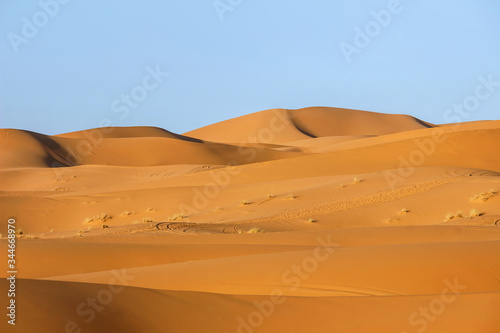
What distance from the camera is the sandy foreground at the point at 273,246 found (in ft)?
20.0

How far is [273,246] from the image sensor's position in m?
11.9

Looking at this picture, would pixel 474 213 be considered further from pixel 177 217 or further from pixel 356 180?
pixel 177 217

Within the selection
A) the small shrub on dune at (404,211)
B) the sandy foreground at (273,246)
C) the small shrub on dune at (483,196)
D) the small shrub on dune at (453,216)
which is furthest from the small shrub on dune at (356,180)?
the small shrub on dune at (453,216)

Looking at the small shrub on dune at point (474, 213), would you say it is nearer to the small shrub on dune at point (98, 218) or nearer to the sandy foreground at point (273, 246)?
the sandy foreground at point (273, 246)

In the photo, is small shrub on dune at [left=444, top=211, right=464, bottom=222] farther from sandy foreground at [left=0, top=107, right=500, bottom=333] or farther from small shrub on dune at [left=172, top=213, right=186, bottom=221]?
small shrub on dune at [left=172, top=213, right=186, bottom=221]

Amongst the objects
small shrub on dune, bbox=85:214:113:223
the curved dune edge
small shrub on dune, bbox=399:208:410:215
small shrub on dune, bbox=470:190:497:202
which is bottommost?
the curved dune edge

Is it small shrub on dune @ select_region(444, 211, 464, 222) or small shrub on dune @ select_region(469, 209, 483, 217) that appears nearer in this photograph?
small shrub on dune @ select_region(469, 209, 483, 217)

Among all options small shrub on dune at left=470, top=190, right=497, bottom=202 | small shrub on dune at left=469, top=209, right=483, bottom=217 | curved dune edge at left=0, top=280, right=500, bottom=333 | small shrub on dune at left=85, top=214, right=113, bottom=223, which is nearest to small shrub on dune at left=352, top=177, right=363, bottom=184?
small shrub on dune at left=470, top=190, right=497, bottom=202

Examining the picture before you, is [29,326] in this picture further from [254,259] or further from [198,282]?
[254,259]

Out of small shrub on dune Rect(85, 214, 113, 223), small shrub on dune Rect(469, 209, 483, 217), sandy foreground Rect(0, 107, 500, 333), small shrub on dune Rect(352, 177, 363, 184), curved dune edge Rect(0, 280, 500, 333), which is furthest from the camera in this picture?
small shrub on dune Rect(352, 177, 363, 184)

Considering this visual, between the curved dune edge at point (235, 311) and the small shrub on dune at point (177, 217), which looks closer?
the curved dune edge at point (235, 311)

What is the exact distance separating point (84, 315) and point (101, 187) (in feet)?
108

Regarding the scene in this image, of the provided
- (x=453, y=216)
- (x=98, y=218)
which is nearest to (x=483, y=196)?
(x=453, y=216)

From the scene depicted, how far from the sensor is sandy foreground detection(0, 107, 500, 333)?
20.0 ft
